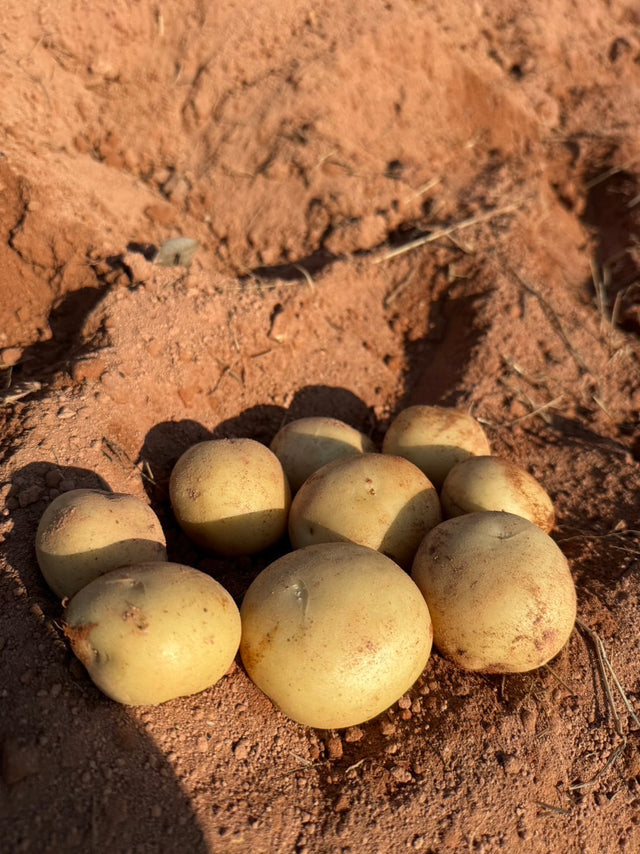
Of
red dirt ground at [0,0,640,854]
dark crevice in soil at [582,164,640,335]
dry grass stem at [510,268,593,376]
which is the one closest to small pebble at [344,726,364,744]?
red dirt ground at [0,0,640,854]

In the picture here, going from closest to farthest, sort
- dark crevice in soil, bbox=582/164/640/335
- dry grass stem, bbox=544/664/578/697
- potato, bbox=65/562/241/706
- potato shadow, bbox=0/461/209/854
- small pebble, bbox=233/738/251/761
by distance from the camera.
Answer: potato shadow, bbox=0/461/209/854 < potato, bbox=65/562/241/706 < small pebble, bbox=233/738/251/761 < dry grass stem, bbox=544/664/578/697 < dark crevice in soil, bbox=582/164/640/335

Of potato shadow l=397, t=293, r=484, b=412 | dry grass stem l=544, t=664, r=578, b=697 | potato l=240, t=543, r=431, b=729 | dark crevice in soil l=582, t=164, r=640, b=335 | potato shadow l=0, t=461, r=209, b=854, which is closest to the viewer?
potato shadow l=0, t=461, r=209, b=854

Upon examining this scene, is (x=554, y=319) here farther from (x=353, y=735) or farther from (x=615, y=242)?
(x=353, y=735)

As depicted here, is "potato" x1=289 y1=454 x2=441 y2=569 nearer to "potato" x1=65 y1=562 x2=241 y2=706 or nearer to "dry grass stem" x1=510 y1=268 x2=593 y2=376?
"potato" x1=65 y1=562 x2=241 y2=706

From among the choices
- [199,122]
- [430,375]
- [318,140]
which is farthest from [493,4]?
[430,375]

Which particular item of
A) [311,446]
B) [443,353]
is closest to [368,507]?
[311,446]

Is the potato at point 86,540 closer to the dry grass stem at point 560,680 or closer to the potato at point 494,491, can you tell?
the potato at point 494,491

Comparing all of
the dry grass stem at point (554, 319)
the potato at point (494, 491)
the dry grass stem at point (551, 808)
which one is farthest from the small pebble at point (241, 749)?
the dry grass stem at point (554, 319)

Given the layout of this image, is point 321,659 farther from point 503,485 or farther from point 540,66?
point 540,66
